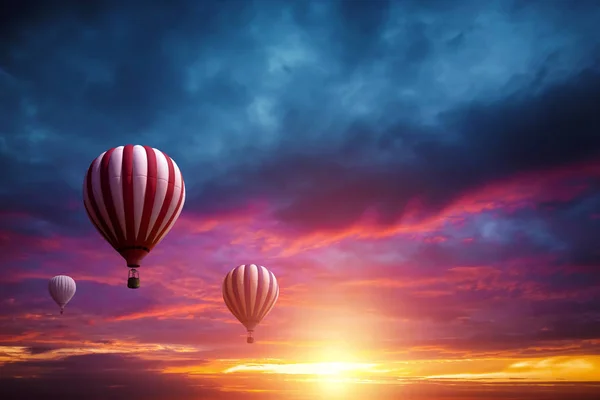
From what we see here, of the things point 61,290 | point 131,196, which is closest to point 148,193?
point 131,196

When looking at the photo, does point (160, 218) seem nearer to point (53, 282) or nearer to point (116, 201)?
point (116, 201)

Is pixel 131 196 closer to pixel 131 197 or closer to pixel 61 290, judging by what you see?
pixel 131 197

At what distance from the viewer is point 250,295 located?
66000 millimetres

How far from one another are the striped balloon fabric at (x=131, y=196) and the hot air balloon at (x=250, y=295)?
21.4 metres

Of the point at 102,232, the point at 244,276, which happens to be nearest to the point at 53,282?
the point at 244,276

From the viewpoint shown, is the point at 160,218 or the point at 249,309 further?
the point at 249,309

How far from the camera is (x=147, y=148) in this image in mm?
45906

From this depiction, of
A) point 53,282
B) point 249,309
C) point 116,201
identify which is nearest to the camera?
point 116,201

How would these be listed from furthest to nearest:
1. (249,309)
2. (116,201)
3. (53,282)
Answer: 1. (53,282)
2. (249,309)
3. (116,201)

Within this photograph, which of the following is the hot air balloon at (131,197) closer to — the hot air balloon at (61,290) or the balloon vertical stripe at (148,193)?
the balloon vertical stripe at (148,193)

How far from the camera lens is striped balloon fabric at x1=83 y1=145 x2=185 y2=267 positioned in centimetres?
4434

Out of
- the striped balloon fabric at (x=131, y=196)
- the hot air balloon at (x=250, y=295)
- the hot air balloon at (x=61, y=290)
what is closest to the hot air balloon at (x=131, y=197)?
the striped balloon fabric at (x=131, y=196)

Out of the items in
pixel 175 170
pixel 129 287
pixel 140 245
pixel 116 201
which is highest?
pixel 175 170

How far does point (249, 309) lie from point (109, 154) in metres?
27.6
